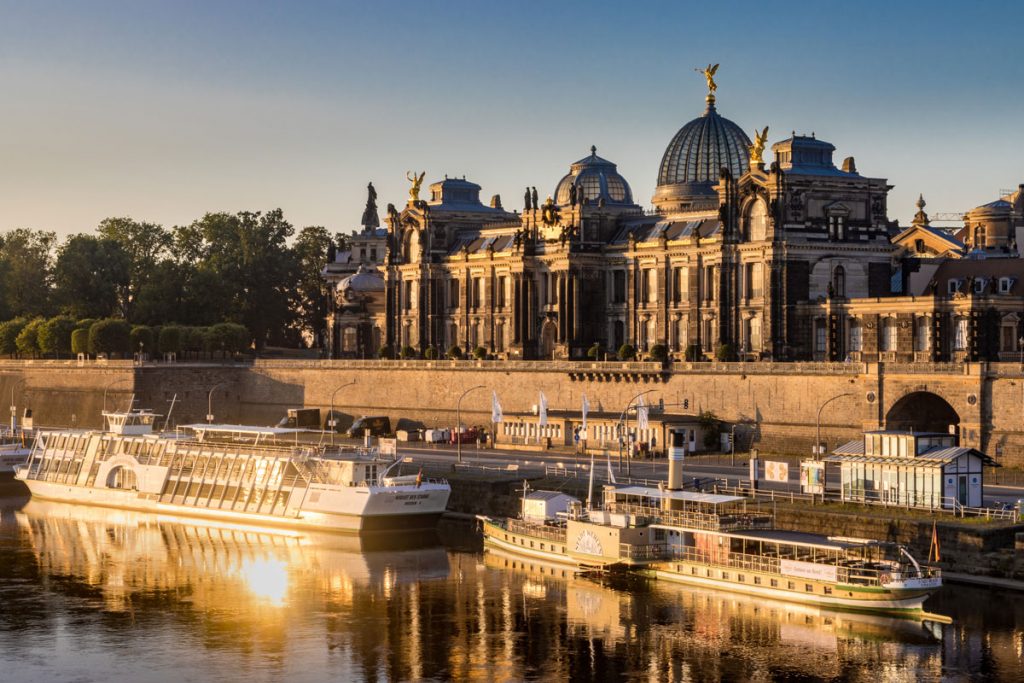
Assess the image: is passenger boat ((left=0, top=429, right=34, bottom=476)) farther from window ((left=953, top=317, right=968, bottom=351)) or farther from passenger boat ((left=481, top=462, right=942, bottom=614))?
window ((left=953, top=317, right=968, bottom=351))

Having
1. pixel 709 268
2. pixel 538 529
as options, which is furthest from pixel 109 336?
pixel 538 529

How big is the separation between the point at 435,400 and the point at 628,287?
20.3m

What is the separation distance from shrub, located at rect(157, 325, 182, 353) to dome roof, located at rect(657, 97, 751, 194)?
5422 centimetres

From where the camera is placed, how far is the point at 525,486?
94250mm

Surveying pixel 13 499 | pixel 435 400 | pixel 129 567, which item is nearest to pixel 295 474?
pixel 129 567

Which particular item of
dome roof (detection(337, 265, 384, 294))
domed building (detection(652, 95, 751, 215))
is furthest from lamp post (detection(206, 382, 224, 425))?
domed building (detection(652, 95, 751, 215))

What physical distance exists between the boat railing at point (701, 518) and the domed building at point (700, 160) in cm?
8580

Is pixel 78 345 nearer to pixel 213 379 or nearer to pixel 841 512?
pixel 213 379

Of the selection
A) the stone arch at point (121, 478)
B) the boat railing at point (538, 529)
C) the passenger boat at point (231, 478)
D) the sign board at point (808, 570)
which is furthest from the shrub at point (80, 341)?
the sign board at point (808, 570)

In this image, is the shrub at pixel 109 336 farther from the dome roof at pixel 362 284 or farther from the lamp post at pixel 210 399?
the dome roof at pixel 362 284

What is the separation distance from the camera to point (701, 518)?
8206 cm

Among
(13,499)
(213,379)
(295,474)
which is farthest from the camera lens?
(213,379)

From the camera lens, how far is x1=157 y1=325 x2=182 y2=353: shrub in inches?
7249

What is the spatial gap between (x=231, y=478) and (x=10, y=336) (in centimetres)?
9972
